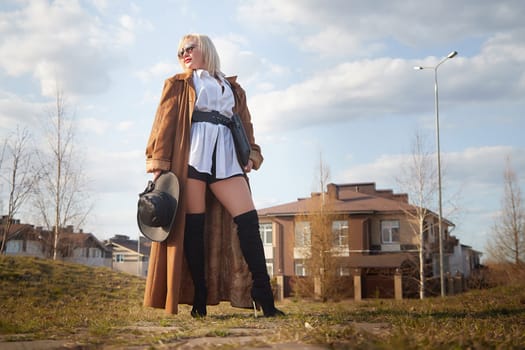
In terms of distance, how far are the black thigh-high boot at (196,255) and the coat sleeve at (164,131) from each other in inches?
22.5

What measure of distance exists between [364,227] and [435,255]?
1069 centimetres

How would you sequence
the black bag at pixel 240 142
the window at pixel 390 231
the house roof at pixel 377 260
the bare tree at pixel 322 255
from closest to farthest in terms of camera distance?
the black bag at pixel 240 142 → the bare tree at pixel 322 255 → the house roof at pixel 377 260 → the window at pixel 390 231

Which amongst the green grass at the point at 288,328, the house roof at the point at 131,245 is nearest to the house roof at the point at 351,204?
the house roof at the point at 131,245

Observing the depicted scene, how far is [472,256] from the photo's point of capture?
7200 centimetres

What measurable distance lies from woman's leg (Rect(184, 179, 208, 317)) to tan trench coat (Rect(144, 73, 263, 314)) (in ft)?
0.29

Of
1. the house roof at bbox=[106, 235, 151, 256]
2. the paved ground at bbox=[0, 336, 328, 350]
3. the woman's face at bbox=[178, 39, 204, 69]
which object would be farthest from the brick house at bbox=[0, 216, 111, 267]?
the paved ground at bbox=[0, 336, 328, 350]

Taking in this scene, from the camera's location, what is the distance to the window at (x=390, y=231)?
40.5 m

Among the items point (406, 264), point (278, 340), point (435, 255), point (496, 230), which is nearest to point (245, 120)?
point (278, 340)

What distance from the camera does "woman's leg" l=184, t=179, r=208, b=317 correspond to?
4914mm

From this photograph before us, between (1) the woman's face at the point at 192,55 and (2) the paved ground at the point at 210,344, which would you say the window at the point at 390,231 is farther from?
(2) the paved ground at the point at 210,344

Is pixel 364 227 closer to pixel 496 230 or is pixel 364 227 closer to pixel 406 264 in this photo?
pixel 406 264

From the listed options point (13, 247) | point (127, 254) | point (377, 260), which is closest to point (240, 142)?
point (377, 260)

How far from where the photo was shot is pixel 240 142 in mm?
5055

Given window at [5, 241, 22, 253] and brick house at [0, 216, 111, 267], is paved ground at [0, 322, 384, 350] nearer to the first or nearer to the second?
brick house at [0, 216, 111, 267]
